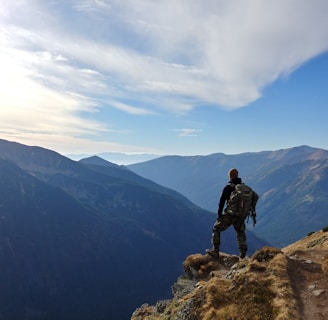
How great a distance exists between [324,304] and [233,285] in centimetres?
372

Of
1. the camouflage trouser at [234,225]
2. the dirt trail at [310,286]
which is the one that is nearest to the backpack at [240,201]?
the camouflage trouser at [234,225]

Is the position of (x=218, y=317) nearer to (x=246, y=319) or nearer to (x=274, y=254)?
(x=246, y=319)

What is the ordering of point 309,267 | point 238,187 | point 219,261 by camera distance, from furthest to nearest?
point 219,261 → point 238,187 → point 309,267

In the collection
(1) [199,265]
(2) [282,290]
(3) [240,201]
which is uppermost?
(3) [240,201]

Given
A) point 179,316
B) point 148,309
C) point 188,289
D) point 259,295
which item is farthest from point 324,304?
point 148,309

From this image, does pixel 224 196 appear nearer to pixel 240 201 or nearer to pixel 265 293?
pixel 240 201

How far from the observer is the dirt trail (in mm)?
13440

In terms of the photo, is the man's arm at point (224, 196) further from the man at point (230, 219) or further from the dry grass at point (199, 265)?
the dry grass at point (199, 265)

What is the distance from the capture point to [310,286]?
51.5 ft

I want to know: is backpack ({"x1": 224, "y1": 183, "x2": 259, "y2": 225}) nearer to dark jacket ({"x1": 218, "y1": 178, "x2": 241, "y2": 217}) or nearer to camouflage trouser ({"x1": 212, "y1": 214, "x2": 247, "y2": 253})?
dark jacket ({"x1": 218, "y1": 178, "x2": 241, "y2": 217})

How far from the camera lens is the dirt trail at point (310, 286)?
1344 centimetres

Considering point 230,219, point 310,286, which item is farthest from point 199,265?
point 310,286

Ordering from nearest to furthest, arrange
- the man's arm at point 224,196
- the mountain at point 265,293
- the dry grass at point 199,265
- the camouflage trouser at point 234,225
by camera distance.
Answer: the mountain at point 265,293 < the man's arm at point 224,196 < the camouflage trouser at point 234,225 < the dry grass at point 199,265

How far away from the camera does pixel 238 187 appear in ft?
64.2
